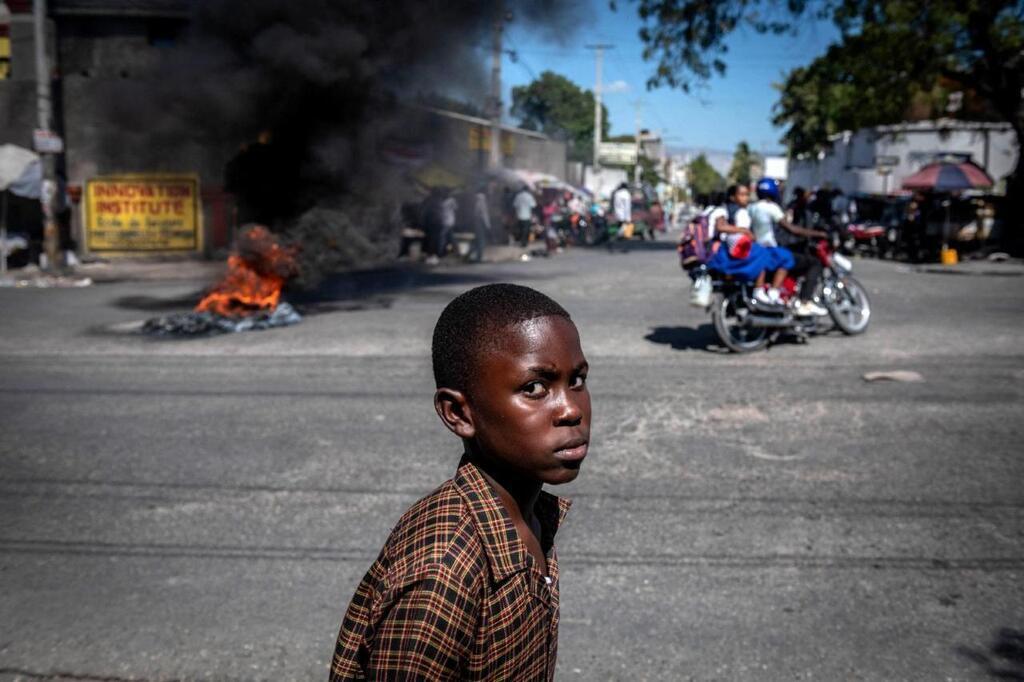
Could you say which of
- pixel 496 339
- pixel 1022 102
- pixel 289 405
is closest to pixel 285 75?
pixel 289 405

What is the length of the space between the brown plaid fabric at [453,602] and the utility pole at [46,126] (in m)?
17.9

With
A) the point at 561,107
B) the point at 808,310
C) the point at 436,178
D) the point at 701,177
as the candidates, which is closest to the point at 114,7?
the point at 436,178

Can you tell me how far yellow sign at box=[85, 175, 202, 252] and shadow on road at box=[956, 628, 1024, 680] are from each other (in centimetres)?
2128

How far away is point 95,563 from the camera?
3.99m

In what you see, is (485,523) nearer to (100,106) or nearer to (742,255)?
(742,255)

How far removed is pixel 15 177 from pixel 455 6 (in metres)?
9.06

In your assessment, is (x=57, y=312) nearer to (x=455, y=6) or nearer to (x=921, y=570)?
(x=455, y=6)

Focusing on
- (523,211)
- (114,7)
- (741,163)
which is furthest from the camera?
(741,163)

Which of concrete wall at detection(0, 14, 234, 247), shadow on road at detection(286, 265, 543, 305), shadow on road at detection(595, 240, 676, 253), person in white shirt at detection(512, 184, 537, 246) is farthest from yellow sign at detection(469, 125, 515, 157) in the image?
concrete wall at detection(0, 14, 234, 247)

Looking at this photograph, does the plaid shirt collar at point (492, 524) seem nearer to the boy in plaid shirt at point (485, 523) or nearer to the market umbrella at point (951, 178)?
the boy in plaid shirt at point (485, 523)

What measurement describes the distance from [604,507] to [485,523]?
10.9 feet

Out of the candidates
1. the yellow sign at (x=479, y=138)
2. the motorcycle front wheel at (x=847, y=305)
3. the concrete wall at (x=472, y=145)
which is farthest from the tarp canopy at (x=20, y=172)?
the motorcycle front wheel at (x=847, y=305)

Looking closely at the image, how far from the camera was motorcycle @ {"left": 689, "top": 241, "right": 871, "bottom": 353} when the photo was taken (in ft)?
28.7

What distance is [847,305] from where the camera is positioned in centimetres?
958
